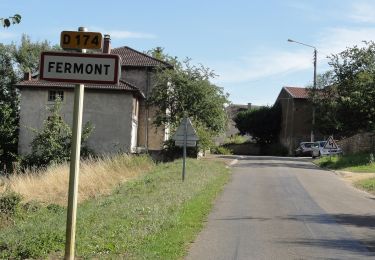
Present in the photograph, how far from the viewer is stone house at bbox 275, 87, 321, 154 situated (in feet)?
233

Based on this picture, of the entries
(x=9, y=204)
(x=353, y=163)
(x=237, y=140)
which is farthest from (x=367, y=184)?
(x=237, y=140)

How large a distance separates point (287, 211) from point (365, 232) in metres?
3.66

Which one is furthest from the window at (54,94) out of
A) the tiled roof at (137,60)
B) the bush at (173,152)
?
the bush at (173,152)

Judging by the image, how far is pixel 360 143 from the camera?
4441 cm

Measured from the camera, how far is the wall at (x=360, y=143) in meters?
42.5

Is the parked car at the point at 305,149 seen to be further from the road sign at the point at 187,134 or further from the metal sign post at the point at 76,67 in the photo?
the metal sign post at the point at 76,67

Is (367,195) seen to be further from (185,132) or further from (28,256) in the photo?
(28,256)

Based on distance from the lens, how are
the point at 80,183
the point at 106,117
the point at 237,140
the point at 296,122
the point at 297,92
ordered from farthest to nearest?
1. the point at 237,140
2. the point at 297,92
3. the point at 296,122
4. the point at 106,117
5. the point at 80,183

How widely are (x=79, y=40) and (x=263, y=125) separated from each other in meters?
70.3

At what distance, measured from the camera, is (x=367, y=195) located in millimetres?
21906

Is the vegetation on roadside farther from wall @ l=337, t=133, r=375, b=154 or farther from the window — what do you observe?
the window

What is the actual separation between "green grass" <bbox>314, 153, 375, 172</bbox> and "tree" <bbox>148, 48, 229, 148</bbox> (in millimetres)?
8625

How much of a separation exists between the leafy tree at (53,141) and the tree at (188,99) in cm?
595

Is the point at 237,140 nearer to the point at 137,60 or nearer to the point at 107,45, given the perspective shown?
the point at 137,60
